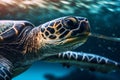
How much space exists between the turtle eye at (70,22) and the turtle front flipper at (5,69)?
0.91 meters

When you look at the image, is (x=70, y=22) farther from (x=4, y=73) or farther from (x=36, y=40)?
(x=4, y=73)

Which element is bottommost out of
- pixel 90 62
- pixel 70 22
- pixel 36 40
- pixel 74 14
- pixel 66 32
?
pixel 90 62

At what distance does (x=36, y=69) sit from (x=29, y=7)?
3.87 meters

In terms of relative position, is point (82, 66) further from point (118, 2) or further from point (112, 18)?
point (112, 18)

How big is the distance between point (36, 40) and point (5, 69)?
28.1 inches

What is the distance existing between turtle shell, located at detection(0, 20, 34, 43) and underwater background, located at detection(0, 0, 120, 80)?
19.8ft

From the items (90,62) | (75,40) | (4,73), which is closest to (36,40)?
(75,40)

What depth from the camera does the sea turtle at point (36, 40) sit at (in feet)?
11.1

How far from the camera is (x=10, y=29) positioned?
399 centimetres

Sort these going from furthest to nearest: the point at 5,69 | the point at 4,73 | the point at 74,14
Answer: the point at 74,14
the point at 5,69
the point at 4,73

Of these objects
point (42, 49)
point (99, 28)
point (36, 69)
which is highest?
point (42, 49)

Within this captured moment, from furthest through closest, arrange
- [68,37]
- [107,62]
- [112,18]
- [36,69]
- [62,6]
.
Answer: [36,69] → [112,18] → [62,6] → [107,62] → [68,37]

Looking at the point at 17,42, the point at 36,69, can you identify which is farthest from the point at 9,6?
the point at 17,42

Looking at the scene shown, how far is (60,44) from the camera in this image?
3.57m
